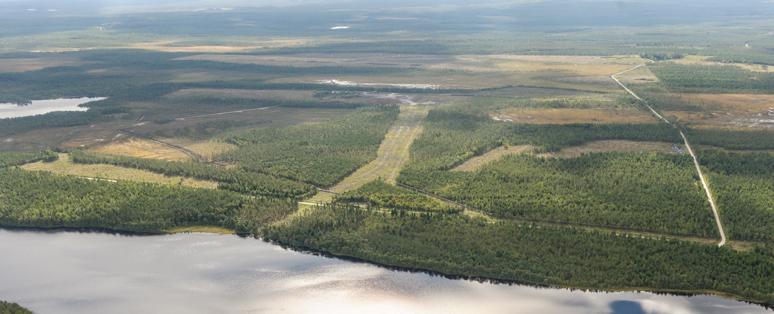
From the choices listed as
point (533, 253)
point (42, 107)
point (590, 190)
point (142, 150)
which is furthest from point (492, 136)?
point (42, 107)

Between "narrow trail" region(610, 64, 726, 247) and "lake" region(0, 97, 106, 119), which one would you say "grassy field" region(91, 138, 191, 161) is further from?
"narrow trail" region(610, 64, 726, 247)

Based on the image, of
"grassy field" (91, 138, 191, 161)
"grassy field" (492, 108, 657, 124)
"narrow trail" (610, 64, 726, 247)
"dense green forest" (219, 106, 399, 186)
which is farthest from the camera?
"grassy field" (492, 108, 657, 124)

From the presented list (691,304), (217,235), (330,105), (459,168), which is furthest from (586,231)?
(330,105)

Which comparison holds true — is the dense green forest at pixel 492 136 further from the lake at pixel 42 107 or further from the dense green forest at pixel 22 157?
the lake at pixel 42 107

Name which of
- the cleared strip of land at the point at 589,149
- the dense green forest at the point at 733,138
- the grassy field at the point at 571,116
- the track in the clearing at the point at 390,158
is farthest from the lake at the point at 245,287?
the grassy field at the point at 571,116

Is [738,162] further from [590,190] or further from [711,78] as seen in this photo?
[711,78]

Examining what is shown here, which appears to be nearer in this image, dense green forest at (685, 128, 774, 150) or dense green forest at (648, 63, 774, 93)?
dense green forest at (685, 128, 774, 150)

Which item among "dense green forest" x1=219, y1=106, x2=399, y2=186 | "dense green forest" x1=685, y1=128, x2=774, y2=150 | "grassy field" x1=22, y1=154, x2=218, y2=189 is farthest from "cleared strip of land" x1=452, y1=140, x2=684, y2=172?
"grassy field" x1=22, y1=154, x2=218, y2=189
